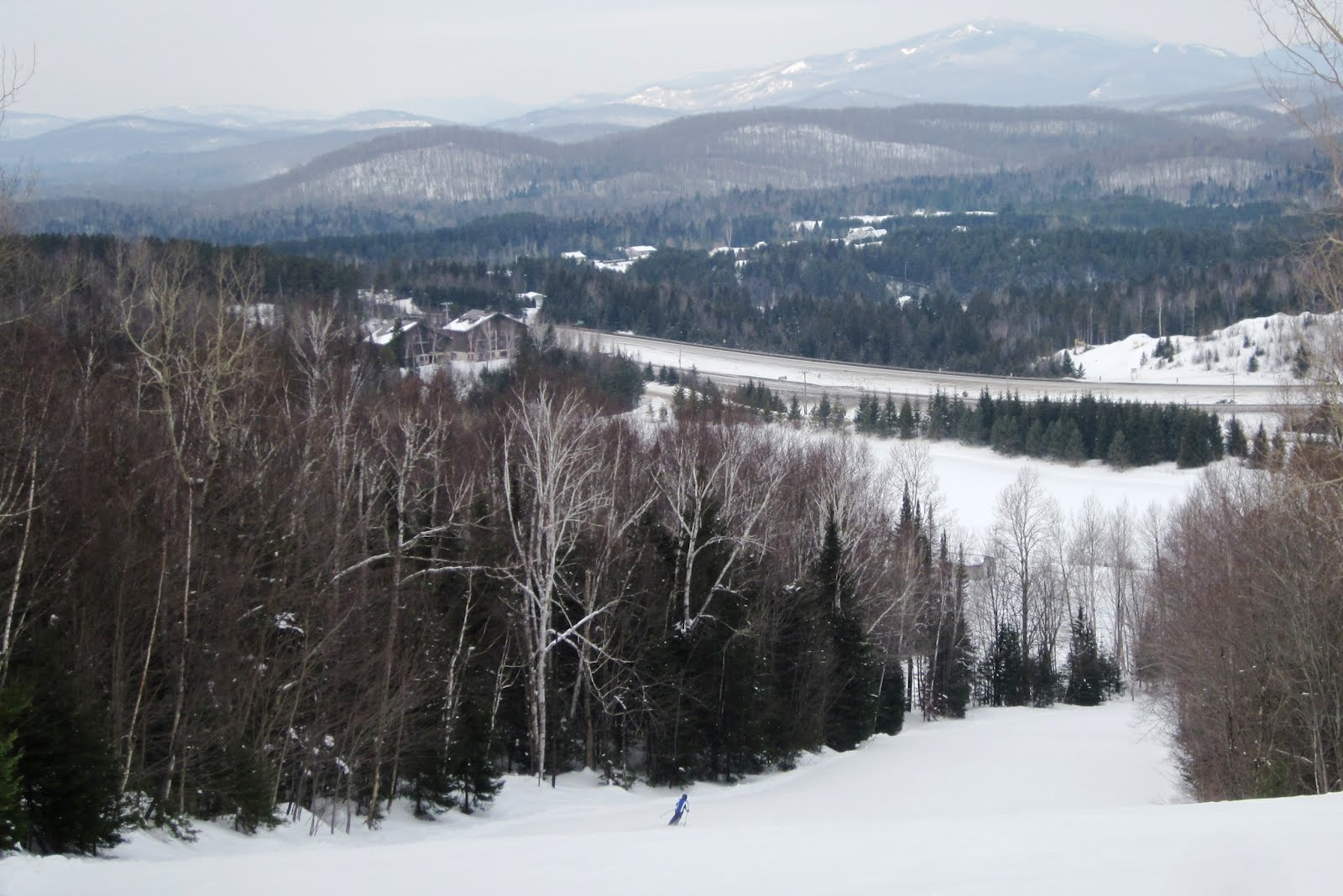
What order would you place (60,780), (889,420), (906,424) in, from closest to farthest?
(60,780)
(906,424)
(889,420)

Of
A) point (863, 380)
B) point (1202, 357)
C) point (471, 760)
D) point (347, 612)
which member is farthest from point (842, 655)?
point (1202, 357)

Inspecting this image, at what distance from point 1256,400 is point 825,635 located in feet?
208

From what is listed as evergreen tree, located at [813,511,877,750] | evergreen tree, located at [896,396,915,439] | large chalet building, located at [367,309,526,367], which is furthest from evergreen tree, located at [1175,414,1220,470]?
evergreen tree, located at [813,511,877,750]

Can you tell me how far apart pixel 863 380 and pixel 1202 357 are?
26.3 meters

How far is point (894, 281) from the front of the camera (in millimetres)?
167750

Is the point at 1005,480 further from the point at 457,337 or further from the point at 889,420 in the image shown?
the point at 457,337

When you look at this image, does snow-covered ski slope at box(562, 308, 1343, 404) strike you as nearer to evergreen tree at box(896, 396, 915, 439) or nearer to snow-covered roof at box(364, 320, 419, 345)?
evergreen tree at box(896, 396, 915, 439)

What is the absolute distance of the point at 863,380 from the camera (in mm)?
97438

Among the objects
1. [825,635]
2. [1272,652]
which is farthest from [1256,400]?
[1272,652]

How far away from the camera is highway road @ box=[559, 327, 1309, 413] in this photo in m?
84.4

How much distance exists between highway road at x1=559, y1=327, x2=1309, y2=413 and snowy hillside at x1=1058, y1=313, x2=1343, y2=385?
7.12 feet

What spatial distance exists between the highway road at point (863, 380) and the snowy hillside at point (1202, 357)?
2.17 meters

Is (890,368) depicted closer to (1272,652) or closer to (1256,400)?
(1256,400)

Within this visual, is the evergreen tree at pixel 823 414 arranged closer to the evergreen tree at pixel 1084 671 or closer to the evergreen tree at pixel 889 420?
the evergreen tree at pixel 889 420
